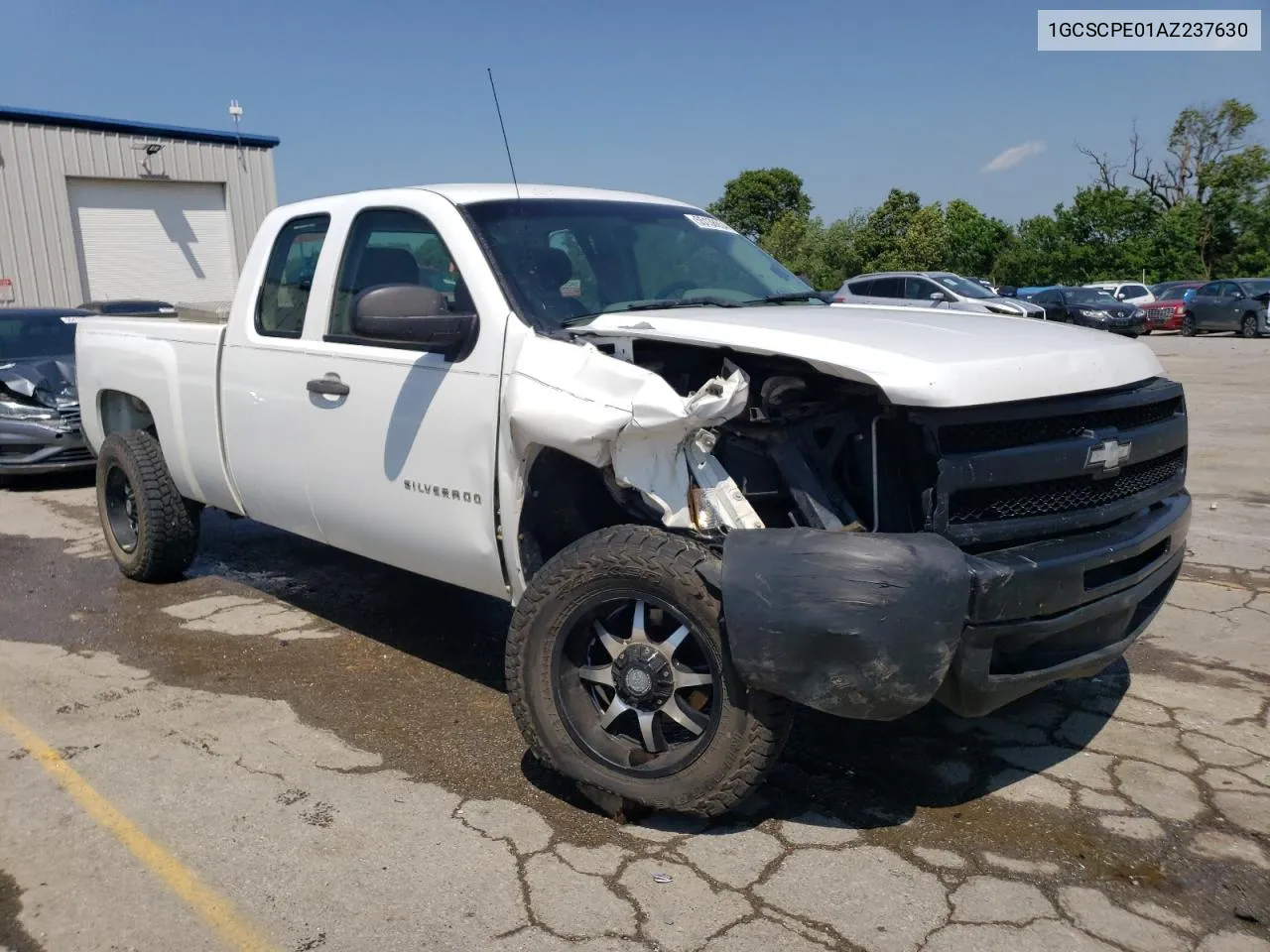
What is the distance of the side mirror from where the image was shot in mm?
3602

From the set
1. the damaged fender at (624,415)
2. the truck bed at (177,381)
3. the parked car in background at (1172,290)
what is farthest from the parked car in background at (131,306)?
the parked car in background at (1172,290)

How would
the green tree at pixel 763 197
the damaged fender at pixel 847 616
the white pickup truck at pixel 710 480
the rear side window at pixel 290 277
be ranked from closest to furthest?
the damaged fender at pixel 847 616 → the white pickup truck at pixel 710 480 → the rear side window at pixel 290 277 → the green tree at pixel 763 197

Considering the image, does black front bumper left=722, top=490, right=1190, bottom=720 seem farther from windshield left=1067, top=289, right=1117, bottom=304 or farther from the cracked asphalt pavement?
windshield left=1067, top=289, right=1117, bottom=304

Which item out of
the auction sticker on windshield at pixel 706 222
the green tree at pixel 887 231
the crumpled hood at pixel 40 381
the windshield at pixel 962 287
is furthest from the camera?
the green tree at pixel 887 231

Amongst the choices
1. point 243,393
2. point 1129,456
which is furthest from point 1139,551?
point 243,393

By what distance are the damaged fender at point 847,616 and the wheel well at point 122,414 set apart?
4.35 metres

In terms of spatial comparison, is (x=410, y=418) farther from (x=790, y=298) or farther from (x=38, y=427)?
(x=38, y=427)

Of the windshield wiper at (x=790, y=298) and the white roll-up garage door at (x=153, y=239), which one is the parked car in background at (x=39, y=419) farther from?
the white roll-up garage door at (x=153, y=239)

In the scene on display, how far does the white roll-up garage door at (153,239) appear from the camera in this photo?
71.6ft

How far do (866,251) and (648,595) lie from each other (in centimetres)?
3928

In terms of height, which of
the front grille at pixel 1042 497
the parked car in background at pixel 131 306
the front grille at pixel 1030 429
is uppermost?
the parked car in background at pixel 131 306

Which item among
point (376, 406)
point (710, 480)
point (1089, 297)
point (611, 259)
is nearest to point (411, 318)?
point (376, 406)

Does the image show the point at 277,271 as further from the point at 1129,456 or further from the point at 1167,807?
the point at 1167,807

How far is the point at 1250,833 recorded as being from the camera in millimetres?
3283
